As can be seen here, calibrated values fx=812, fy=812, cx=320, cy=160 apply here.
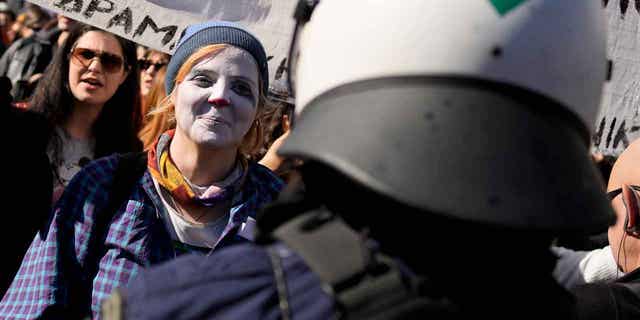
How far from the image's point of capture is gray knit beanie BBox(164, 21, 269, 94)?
2986 mm

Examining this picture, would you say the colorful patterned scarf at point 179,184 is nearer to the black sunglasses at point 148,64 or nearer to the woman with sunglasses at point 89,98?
the woman with sunglasses at point 89,98

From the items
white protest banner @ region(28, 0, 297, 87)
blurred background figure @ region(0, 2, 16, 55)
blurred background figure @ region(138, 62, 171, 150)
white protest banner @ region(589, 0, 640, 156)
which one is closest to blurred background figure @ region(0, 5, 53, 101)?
blurred background figure @ region(138, 62, 171, 150)

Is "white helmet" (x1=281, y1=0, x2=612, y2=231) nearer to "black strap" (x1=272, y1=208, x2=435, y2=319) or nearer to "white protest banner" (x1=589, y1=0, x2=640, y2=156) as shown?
"black strap" (x1=272, y1=208, x2=435, y2=319)

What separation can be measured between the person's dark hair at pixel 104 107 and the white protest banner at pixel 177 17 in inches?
39.3

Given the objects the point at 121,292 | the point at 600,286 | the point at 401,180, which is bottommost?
the point at 600,286

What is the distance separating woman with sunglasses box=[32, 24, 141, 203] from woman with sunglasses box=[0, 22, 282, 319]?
0.99 metres

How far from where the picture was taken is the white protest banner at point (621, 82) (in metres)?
3.37

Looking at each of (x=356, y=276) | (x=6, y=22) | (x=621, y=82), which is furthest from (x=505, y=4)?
(x=6, y=22)

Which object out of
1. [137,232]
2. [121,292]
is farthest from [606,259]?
[121,292]

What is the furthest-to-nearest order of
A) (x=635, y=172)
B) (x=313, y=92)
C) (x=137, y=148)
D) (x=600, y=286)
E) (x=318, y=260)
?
(x=137, y=148), (x=635, y=172), (x=600, y=286), (x=313, y=92), (x=318, y=260)

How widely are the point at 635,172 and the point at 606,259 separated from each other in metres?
0.41

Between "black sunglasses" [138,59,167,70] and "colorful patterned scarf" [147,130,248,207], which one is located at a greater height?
"colorful patterned scarf" [147,130,248,207]

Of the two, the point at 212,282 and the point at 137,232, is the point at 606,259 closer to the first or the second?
the point at 137,232

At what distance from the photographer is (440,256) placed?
1.02 metres
